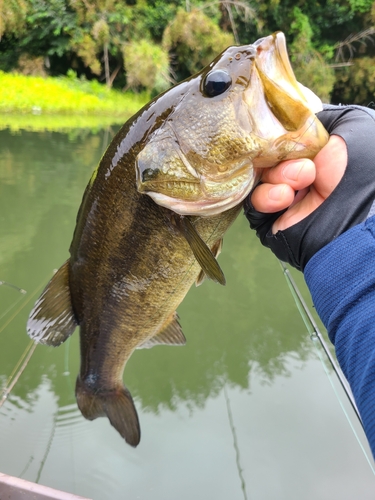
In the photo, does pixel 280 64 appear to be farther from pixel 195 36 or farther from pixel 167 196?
pixel 195 36

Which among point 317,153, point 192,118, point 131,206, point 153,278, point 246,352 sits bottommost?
point 246,352

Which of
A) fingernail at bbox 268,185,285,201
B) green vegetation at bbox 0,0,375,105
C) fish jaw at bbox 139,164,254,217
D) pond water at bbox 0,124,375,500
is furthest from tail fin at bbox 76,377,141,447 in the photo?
green vegetation at bbox 0,0,375,105

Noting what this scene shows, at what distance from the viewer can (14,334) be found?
321 cm

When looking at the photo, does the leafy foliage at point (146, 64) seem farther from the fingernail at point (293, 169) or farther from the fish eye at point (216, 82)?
the fingernail at point (293, 169)

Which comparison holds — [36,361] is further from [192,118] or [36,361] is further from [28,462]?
[192,118]

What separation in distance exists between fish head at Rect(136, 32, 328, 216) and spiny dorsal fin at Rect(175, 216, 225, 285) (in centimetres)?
6

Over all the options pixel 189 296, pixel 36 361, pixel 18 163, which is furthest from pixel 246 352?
pixel 18 163

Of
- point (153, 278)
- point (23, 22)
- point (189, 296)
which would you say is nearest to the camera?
point (153, 278)

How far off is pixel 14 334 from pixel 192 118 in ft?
9.15

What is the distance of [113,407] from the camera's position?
1.70 metres

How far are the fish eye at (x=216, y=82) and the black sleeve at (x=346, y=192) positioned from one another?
356 mm

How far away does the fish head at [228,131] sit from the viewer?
1003mm

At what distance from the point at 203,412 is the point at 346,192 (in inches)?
82.7

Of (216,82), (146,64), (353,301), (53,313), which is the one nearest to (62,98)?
(146,64)
